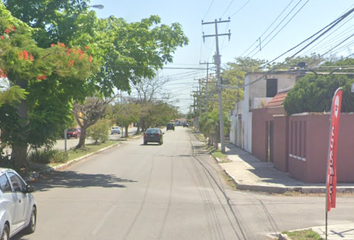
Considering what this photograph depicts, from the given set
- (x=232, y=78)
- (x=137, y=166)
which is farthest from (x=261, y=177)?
(x=232, y=78)

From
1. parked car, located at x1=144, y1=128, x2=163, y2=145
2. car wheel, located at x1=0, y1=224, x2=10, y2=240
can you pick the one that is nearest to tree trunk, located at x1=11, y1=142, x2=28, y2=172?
car wheel, located at x1=0, y1=224, x2=10, y2=240

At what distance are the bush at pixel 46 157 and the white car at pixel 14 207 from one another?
1328 cm

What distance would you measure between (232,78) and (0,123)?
4169cm

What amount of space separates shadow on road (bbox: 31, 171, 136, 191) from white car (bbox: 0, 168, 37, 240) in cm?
618

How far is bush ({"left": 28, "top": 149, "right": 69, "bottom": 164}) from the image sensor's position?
21156 mm

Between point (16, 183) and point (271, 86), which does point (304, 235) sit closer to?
point (16, 183)

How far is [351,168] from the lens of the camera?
14.5 metres

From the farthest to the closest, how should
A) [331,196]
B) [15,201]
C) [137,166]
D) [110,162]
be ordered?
1. [110,162]
2. [137,166]
3. [331,196]
4. [15,201]

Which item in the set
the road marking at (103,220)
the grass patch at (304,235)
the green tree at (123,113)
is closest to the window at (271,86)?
the green tree at (123,113)

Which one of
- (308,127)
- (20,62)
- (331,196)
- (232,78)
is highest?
(232,78)

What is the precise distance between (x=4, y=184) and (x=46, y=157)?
14.8 metres

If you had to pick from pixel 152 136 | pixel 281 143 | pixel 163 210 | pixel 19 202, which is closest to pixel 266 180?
pixel 281 143

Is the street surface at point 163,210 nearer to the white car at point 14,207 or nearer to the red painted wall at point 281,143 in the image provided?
the white car at point 14,207

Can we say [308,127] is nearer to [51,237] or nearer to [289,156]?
[289,156]
